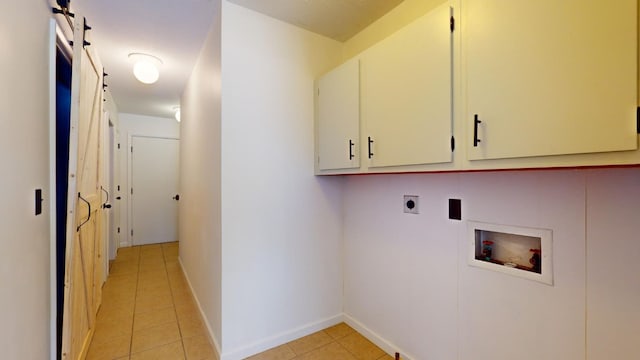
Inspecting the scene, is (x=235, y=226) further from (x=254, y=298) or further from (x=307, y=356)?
(x=307, y=356)

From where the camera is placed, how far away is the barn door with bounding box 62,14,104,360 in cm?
153

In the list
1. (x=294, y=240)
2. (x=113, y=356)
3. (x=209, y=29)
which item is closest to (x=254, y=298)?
(x=294, y=240)

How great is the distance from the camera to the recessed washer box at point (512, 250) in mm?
1271

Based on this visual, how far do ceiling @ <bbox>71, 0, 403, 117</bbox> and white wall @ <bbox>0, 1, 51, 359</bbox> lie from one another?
0.78 m

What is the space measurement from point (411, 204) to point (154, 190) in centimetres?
518

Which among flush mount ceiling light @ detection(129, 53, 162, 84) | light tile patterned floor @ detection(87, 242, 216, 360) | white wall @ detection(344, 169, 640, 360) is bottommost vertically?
light tile patterned floor @ detection(87, 242, 216, 360)

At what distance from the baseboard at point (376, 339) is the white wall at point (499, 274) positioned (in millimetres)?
13

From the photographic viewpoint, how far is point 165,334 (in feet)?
7.40

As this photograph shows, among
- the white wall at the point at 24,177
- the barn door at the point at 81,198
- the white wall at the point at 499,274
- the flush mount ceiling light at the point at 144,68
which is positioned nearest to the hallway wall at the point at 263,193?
the white wall at the point at 499,274

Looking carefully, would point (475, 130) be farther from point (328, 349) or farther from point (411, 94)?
point (328, 349)

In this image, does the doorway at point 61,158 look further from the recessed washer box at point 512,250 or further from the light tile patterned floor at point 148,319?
the recessed washer box at point 512,250

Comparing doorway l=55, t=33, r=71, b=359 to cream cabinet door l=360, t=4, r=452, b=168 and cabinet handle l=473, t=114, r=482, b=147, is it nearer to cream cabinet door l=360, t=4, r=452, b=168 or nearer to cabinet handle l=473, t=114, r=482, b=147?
cream cabinet door l=360, t=4, r=452, b=168

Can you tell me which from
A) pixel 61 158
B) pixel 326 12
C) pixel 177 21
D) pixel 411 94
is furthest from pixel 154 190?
pixel 411 94

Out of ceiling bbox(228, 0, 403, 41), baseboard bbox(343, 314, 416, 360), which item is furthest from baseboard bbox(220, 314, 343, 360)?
ceiling bbox(228, 0, 403, 41)
